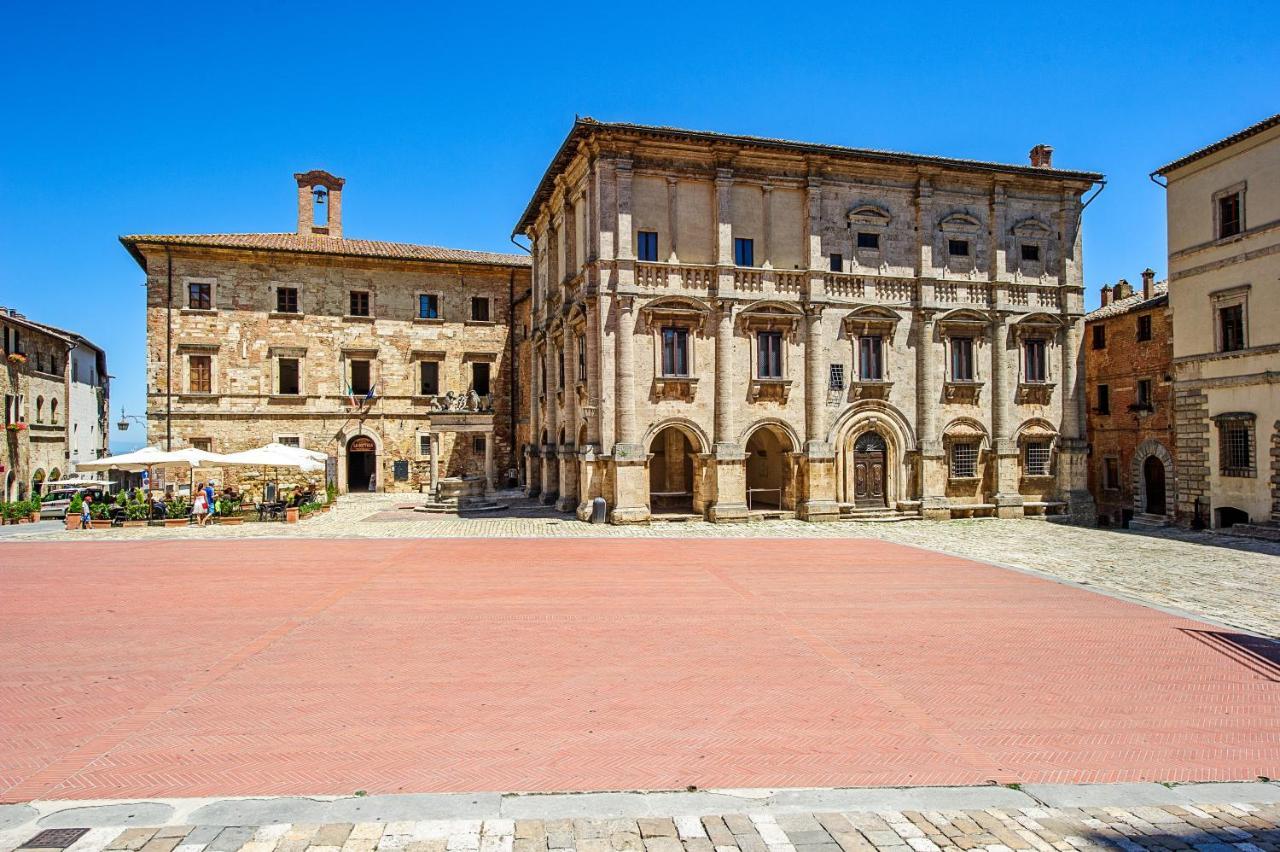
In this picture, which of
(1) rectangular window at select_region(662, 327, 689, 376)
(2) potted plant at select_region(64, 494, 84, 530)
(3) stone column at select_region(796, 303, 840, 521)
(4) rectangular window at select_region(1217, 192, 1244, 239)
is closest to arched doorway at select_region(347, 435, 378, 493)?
(2) potted plant at select_region(64, 494, 84, 530)

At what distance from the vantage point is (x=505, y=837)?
5.42 metres

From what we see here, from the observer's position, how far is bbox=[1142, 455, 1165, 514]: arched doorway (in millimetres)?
33406

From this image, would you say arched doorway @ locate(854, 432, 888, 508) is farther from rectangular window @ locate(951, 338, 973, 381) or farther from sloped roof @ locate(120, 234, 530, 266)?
sloped roof @ locate(120, 234, 530, 266)

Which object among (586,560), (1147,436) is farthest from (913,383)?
(586,560)

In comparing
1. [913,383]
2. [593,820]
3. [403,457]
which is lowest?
[593,820]

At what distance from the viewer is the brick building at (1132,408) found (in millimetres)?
32156

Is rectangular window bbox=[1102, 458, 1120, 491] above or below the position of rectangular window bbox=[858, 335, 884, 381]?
below

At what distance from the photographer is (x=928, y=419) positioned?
28375 mm

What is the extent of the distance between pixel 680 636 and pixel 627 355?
15623 millimetres

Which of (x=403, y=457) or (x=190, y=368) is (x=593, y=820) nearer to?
(x=403, y=457)

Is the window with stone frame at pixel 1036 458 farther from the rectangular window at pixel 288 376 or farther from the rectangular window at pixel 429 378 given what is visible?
the rectangular window at pixel 288 376

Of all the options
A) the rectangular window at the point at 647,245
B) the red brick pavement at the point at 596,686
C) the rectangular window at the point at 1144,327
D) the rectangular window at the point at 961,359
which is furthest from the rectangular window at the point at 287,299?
the rectangular window at the point at 1144,327

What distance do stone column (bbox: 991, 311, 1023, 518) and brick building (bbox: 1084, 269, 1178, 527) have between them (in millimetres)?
5448

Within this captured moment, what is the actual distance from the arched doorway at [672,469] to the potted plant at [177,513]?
56.4 ft
